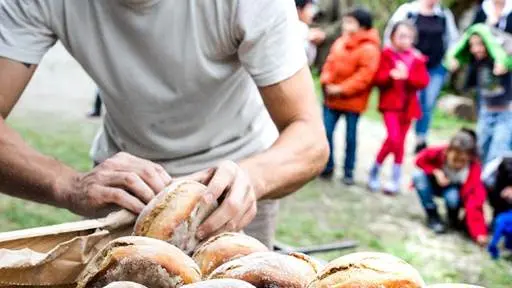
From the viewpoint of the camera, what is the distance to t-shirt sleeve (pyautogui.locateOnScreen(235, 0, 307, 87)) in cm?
212

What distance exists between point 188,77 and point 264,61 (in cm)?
23

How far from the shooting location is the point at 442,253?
6.22 meters

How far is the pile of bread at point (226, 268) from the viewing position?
1181mm

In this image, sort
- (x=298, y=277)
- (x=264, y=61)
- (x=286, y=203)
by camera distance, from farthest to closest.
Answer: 1. (x=286, y=203)
2. (x=264, y=61)
3. (x=298, y=277)

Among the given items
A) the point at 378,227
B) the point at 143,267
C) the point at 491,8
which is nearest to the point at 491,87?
the point at 491,8

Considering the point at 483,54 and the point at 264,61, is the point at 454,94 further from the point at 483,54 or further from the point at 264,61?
the point at 264,61

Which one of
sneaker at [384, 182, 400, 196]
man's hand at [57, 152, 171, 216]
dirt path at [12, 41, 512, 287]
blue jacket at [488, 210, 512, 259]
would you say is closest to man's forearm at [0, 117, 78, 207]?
man's hand at [57, 152, 171, 216]

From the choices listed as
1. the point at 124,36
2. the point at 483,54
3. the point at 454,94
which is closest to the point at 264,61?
the point at 124,36

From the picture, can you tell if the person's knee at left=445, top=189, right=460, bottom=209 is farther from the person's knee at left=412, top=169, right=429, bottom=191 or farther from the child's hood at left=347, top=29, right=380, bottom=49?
the child's hood at left=347, top=29, right=380, bottom=49

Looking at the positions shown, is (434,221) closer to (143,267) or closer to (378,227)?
(378,227)

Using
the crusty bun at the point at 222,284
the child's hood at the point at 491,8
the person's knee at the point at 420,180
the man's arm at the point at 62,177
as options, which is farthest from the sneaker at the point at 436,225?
the crusty bun at the point at 222,284

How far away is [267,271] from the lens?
1.24 m

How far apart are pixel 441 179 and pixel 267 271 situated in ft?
18.8

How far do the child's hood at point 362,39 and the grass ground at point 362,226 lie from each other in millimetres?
1364
